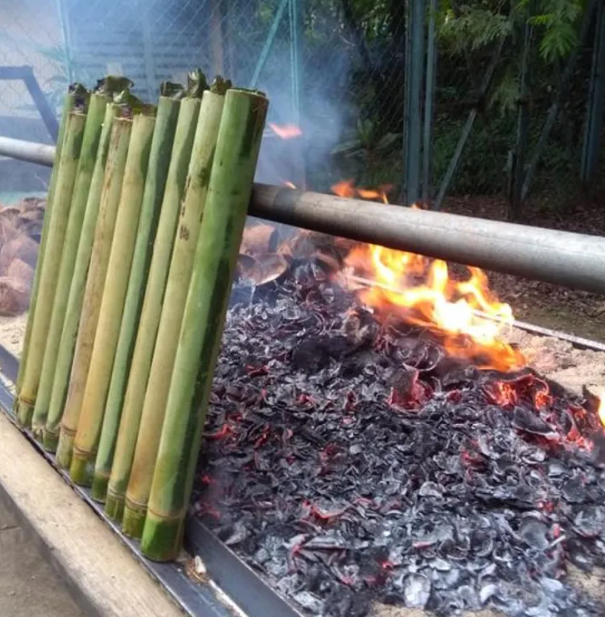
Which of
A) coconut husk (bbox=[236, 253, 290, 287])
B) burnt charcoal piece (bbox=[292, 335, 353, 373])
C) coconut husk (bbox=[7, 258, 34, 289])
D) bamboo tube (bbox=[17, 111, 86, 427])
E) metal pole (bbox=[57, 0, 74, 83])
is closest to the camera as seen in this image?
bamboo tube (bbox=[17, 111, 86, 427])

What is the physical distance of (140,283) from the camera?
1950 mm

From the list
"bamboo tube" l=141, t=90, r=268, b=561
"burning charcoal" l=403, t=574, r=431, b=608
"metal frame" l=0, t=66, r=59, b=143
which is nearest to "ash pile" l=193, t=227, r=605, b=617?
"burning charcoal" l=403, t=574, r=431, b=608

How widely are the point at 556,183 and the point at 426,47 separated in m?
2.33

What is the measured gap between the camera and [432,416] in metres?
2.37

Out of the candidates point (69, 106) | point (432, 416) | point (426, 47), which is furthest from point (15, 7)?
point (432, 416)

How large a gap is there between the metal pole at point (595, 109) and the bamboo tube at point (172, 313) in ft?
17.2

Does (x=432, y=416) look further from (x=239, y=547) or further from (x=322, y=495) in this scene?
(x=239, y=547)

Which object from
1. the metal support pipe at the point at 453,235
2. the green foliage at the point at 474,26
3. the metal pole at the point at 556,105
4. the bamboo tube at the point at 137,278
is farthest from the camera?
the metal pole at the point at 556,105

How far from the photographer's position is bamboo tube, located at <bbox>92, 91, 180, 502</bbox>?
1868 mm

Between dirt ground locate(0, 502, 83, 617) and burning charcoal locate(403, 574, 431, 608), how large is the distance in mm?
966

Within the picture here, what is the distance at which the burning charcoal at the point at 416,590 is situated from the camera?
→ 165cm

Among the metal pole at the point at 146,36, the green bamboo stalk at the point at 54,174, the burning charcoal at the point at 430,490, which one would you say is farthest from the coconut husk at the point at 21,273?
the burning charcoal at the point at 430,490

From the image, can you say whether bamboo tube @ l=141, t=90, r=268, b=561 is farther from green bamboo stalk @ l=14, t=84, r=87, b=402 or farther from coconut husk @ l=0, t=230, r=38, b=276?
coconut husk @ l=0, t=230, r=38, b=276

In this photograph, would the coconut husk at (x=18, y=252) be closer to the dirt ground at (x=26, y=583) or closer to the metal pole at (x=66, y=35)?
the metal pole at (x=66, y=35)
